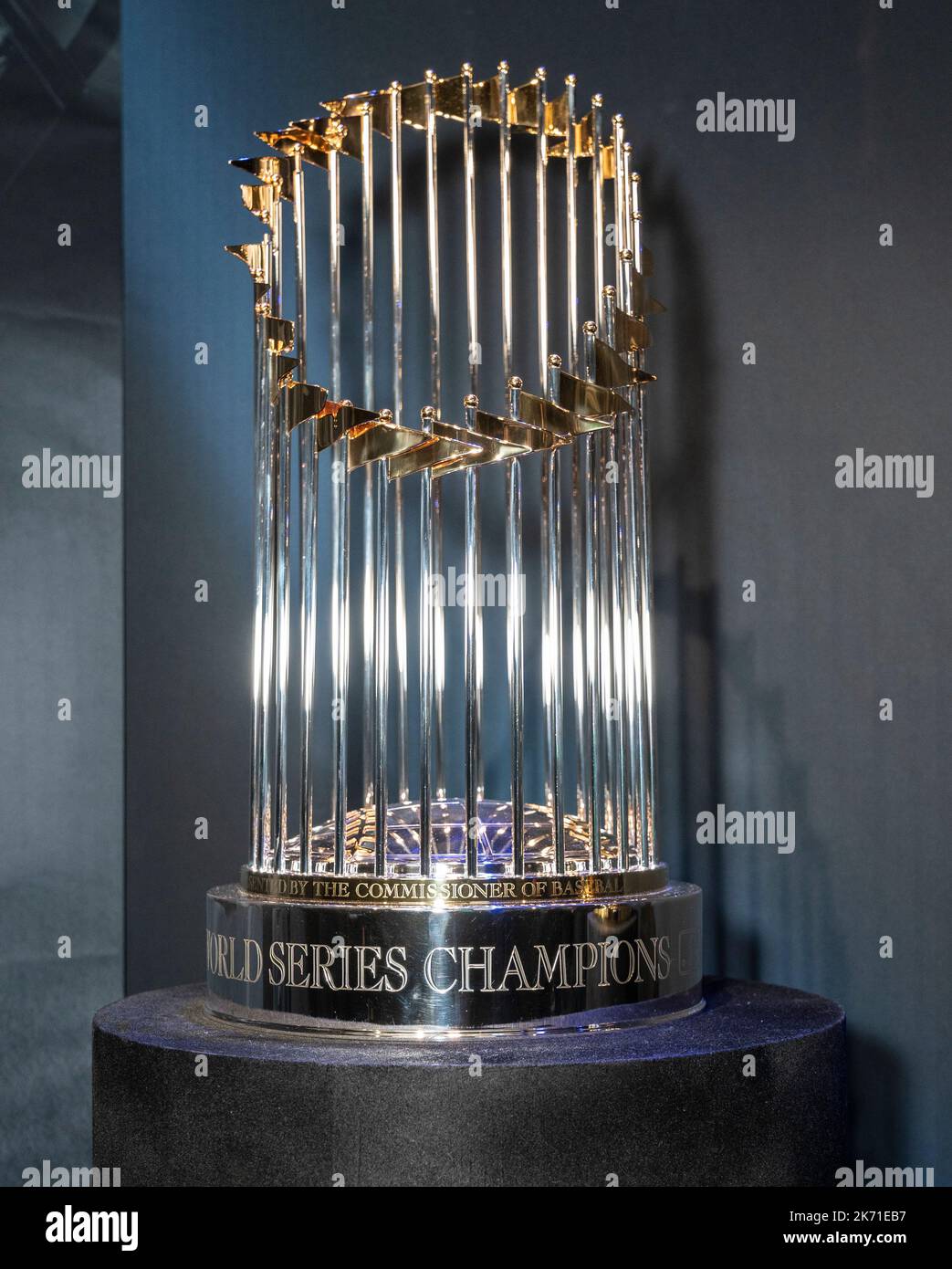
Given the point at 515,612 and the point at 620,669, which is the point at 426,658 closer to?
the point at 515,612

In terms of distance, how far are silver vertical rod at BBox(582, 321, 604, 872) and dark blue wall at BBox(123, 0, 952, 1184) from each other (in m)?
0.45

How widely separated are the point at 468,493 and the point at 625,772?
0.52 meters

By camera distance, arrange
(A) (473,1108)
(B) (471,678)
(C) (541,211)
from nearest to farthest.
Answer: (A) (473,1108), (B) (471,678), (C) (541,211)

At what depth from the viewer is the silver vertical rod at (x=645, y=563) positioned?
89.3 inches

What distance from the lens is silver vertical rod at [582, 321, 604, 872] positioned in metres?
2.09

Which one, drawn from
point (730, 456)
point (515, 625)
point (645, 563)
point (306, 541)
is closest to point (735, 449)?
point (730, 456)

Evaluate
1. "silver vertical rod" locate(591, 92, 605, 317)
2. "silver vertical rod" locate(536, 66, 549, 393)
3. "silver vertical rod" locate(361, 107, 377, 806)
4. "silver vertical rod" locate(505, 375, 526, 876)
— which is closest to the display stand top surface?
"silver vertical rod" locate(505, 375, 526, 876)

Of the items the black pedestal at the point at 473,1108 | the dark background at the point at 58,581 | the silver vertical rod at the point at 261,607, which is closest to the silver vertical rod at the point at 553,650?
the black pedestal at the point at 473,1108

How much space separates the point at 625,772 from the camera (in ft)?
7.68

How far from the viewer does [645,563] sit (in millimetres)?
2344

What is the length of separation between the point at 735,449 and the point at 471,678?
88cm

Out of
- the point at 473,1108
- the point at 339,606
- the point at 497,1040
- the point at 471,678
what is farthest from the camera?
the point at 339,606

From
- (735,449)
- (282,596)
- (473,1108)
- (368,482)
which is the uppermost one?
(735,449)

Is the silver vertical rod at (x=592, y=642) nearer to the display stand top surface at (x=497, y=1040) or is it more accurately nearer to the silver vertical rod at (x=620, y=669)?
the silver vertical rod at (x=620, y=669)
